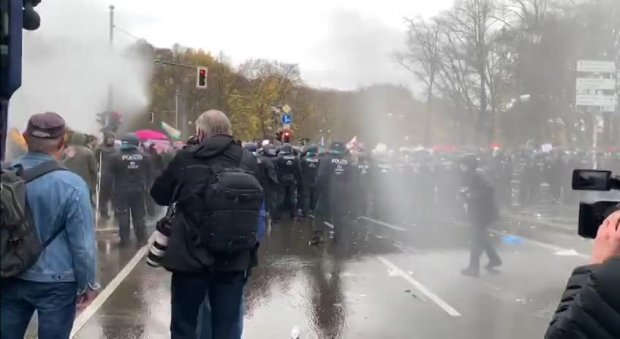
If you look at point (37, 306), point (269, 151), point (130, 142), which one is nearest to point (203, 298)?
point (37, 306)

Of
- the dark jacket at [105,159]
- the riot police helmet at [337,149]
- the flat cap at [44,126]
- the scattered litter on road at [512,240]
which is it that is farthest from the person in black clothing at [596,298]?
the scattered litter on road at [512,240]

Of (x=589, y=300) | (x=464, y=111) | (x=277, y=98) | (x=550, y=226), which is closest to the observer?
(x=589, y=300)

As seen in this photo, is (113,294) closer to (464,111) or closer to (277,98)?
(464,111)

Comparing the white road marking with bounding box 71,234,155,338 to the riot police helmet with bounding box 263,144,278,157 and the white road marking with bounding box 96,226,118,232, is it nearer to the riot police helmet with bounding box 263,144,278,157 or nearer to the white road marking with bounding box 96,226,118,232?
the white road marking with bounding box 96,226,118,232

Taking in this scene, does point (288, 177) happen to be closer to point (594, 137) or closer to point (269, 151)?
point (269, 151)

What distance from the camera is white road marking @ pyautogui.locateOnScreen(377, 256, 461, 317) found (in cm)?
680

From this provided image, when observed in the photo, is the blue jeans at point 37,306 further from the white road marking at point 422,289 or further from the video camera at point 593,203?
the white road marking at point 422,289

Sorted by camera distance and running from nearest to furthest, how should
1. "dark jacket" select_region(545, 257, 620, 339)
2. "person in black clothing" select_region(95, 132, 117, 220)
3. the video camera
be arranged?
"dark jacket" select_region(545, 257, 620, 339)
the video camera
"person in black clothing" select_region(95, 132, 117, 220)

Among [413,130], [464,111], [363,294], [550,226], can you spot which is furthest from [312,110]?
[363,294]

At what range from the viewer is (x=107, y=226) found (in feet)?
42.7

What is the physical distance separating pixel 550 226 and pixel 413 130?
4.71 meters

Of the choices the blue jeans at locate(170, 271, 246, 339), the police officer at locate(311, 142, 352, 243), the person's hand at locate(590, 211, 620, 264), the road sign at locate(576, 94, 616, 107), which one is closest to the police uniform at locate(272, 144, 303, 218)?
the police officer at locate(311, 142, 352, 243)

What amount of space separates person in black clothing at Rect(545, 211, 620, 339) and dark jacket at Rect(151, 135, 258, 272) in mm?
2487

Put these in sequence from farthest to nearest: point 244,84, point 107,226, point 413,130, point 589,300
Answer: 1. point 244,84
2. point 413,130
3. point 107,226
4. point 589,300
